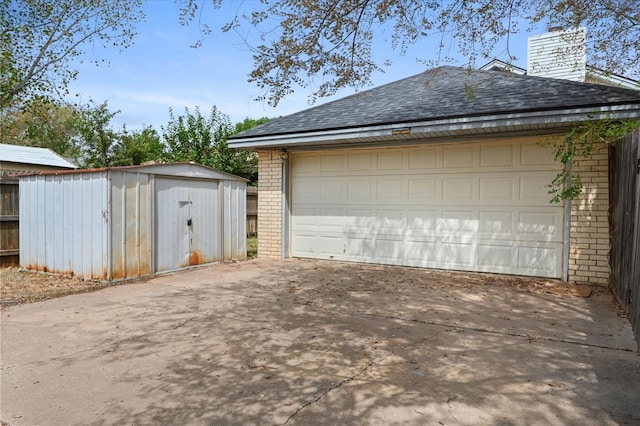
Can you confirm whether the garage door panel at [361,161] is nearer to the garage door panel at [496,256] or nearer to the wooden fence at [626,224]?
the garage door panel at [496,256]

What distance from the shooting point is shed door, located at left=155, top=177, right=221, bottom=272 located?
26.2 feet

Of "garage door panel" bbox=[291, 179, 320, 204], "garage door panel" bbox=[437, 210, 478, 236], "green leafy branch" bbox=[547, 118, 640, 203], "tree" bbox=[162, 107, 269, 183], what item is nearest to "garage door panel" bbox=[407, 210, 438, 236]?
"garage door panel" bbox=[437, 210, 478, 236]

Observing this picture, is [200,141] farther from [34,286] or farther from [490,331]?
[490,331]

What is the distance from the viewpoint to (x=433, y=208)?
837 cm

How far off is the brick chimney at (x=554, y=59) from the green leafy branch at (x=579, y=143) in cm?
260

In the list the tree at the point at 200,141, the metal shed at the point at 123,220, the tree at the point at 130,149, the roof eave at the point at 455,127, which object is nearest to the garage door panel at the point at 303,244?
the metal shed at the point at 123,220

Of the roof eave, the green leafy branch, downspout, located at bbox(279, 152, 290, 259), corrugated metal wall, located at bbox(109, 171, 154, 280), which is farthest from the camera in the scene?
downspout, located at bbox(279, 152, 290, 259)

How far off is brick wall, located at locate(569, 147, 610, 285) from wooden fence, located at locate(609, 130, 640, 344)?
0.83ft

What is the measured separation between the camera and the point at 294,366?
3.54 metres

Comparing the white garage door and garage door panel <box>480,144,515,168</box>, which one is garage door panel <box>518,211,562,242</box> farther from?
garage door panel <box>480,144,515,168</box>

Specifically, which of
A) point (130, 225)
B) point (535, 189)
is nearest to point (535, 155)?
point (535, 189)

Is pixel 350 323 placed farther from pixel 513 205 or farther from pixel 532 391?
pixel 513 205

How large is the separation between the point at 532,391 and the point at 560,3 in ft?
17.9

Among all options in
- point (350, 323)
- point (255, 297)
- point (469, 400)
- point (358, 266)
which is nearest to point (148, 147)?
point (358, 266)
